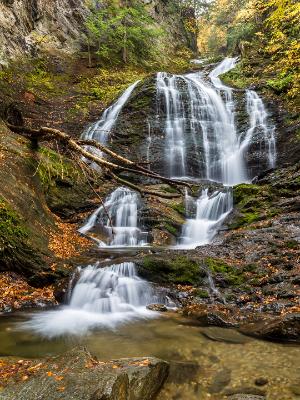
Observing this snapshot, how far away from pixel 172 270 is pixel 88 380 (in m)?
4.43

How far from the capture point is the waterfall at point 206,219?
11.4 meters

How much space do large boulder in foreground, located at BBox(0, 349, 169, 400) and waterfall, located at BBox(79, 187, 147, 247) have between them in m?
6.80

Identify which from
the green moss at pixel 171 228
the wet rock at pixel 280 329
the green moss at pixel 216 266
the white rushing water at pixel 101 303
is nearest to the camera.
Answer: the wet rock at pixel 280 329

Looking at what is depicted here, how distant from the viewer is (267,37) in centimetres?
2452

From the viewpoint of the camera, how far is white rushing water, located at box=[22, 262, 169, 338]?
19.7 ft

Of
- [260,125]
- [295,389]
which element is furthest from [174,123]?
[295,389]

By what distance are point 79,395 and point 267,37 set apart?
26566 millimetres

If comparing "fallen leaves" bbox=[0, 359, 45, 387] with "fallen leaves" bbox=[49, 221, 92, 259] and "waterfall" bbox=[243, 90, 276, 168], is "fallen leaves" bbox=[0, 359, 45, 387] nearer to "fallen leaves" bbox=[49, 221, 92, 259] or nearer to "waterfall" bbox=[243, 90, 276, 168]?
"fallen leaves" bbox=[49, 221, 92, 259]

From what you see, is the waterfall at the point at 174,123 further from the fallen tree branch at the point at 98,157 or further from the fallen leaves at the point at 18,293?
the fallen leaves at the point at 18,293

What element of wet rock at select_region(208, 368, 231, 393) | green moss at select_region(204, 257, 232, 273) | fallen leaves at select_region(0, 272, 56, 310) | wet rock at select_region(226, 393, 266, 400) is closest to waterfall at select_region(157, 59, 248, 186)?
green moss at select_region(204, 257, 232, 273)

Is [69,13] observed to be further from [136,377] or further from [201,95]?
[136,377]

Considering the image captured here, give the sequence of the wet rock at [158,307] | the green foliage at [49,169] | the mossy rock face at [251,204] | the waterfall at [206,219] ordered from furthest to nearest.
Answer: the waterfall at [206,219]
the mossy rock face at [251,204]
the green foliage at [49,169]
the wet rock at [158,307]

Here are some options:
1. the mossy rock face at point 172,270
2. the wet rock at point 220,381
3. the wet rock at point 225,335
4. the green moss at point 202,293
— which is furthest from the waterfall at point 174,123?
the wet rock at point 220,381

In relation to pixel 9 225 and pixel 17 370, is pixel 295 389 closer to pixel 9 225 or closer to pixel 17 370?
pixel 17 370
